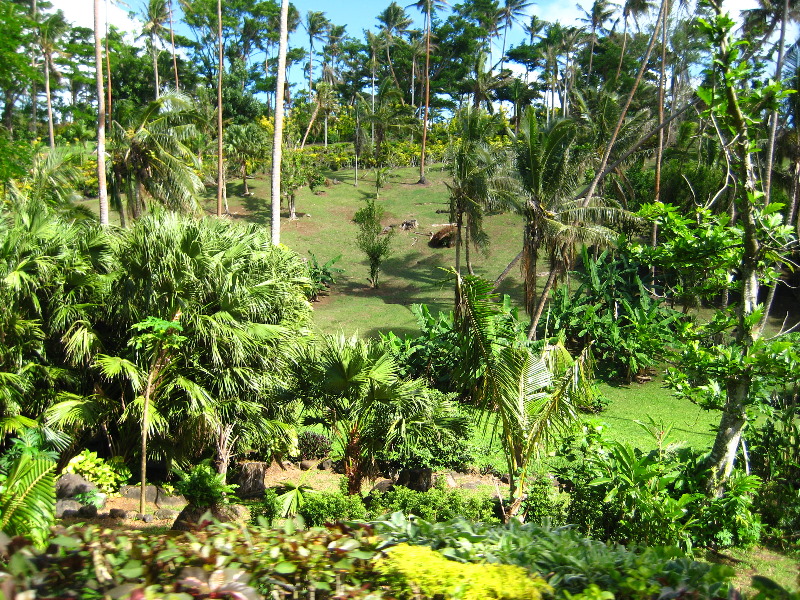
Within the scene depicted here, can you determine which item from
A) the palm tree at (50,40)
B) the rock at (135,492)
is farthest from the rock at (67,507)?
the palm tree at (50,40)

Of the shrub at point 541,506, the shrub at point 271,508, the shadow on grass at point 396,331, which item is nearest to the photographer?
the shrub at point 541,506

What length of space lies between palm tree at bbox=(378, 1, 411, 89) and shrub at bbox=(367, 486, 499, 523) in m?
47.4

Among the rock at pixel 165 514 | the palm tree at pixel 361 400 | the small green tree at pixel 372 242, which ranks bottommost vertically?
the rock at pixel 165 514

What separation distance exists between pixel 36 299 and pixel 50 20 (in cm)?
3066

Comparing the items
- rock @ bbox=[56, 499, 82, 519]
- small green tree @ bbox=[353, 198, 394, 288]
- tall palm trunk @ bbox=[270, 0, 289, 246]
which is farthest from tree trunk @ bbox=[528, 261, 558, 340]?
small green tree @ bbox=[353, 198, 394, 288]

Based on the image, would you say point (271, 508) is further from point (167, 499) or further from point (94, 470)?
point (94, 470)

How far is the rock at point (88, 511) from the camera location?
8688mm

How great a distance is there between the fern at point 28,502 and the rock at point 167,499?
6681 millimetres

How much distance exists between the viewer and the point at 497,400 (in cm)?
693

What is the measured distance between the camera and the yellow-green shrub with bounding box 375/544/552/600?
8.80 feet

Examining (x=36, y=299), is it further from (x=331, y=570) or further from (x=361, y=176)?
(x=361, y=176)

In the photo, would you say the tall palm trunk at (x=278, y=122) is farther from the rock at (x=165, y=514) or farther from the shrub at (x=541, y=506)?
the shrub at (x=541, y=506)

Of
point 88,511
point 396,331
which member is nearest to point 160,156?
point 396,331

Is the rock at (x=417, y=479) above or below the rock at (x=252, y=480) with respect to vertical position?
above
